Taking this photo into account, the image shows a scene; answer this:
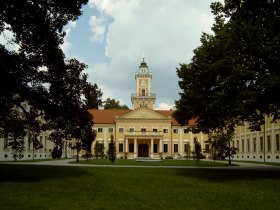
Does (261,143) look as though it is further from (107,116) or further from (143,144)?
(107,116)

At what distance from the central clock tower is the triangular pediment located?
33.8 feet

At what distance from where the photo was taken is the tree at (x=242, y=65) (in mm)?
17609

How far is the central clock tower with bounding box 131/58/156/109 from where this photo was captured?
292 feet

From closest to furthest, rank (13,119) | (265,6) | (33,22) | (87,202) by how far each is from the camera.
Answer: (87,202), (33,22), (265,6), (13,119)

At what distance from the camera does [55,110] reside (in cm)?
Answer: 1786

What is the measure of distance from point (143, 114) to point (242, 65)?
59.8m

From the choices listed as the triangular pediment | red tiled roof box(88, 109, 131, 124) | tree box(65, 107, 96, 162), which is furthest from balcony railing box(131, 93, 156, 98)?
tree box(65, 107, 96, 162)

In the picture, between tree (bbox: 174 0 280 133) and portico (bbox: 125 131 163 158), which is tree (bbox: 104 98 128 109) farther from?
tree (bbox: 174 0 280 133)

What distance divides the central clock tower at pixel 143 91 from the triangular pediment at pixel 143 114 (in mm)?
10299

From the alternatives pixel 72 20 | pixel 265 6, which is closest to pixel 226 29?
pixel 265 6

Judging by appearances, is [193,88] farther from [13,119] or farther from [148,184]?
[13,119]

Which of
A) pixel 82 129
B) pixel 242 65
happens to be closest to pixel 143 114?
pixel 82 129

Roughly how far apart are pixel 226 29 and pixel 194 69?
3.15m

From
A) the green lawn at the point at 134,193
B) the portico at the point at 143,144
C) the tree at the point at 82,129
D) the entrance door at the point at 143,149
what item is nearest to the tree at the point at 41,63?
the tree at the point at 82,129
